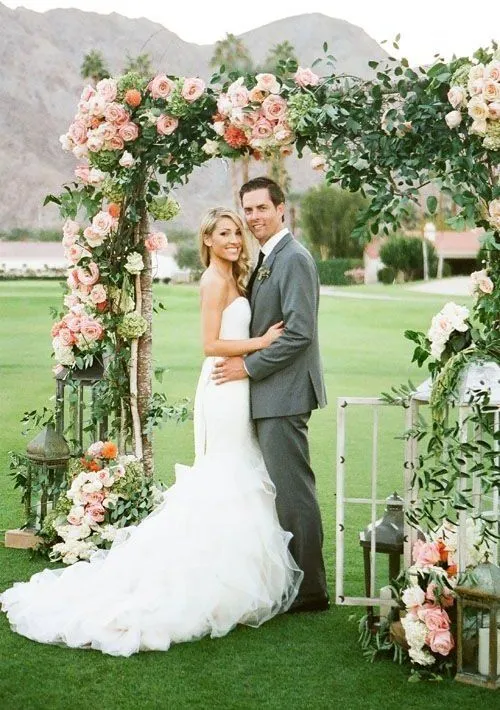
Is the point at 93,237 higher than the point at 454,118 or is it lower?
lower

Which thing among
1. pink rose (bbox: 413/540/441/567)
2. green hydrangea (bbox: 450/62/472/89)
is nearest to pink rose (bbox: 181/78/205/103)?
green hydrangea (bbox: 450/62/472/89)

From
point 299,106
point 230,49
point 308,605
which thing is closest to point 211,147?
point 299,106

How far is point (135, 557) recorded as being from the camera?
389 cm

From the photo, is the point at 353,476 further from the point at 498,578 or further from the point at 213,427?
the point at 498,578

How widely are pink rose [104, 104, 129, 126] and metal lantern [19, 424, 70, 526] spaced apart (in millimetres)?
1504

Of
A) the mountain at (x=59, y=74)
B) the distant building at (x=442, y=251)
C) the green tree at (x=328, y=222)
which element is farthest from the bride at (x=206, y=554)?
the green tree at (x=328, y=222)

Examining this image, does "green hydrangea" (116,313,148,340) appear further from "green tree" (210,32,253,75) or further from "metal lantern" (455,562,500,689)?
Result: "green tree" (210,32,253,75)

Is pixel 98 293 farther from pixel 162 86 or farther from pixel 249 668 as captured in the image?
pixel 249 668

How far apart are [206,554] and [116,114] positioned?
192 cm

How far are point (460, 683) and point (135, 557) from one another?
50.1 inches

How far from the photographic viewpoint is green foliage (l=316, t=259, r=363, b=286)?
26391 millimetres

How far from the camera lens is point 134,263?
15.5 ft

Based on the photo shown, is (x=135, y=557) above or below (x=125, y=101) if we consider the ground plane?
below

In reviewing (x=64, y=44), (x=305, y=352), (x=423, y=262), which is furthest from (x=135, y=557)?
(x=64, y=44)
